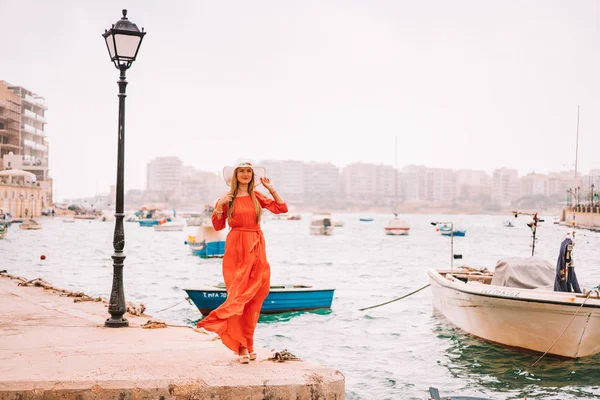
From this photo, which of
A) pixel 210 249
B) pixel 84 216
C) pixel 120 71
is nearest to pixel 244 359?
pixel 120 71

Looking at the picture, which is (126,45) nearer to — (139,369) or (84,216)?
(139,369)

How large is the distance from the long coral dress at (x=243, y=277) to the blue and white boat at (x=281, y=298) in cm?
1159

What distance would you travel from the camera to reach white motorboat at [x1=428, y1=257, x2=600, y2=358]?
1278 cm

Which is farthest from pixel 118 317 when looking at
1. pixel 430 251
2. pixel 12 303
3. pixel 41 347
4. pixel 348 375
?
pixel 430 251

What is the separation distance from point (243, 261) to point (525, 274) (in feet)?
29.8

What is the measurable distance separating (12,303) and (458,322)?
980cm

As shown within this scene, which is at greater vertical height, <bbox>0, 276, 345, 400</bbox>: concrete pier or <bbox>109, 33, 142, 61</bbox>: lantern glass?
<bbox>109, 33, 142, 61</bbox>: lantern glass

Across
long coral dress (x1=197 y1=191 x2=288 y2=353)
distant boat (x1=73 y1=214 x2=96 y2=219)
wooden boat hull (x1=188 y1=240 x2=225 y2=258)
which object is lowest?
distant boat (x1=73 y1=214 x2=96 y2=219)

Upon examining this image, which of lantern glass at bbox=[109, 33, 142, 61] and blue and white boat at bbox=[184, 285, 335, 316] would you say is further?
blue and white boat at bbox=[184, 285, 335, 316]

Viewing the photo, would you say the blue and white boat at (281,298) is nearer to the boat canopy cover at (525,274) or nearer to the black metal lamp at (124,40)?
the boat canopy cover at (525,274)

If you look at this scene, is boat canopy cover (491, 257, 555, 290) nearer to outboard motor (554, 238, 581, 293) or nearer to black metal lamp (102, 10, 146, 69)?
outboard motor (554, 238, 581, 293)

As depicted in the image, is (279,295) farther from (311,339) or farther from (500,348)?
(500,348)

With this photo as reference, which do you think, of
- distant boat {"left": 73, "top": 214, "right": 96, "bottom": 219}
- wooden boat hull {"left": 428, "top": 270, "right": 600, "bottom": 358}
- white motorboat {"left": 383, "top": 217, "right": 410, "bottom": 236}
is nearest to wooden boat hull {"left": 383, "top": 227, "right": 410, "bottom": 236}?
white motorboat {"left": 383, "top": 217, "right": 410, "bottom": 236}

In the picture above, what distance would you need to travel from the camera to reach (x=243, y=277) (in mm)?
7367
